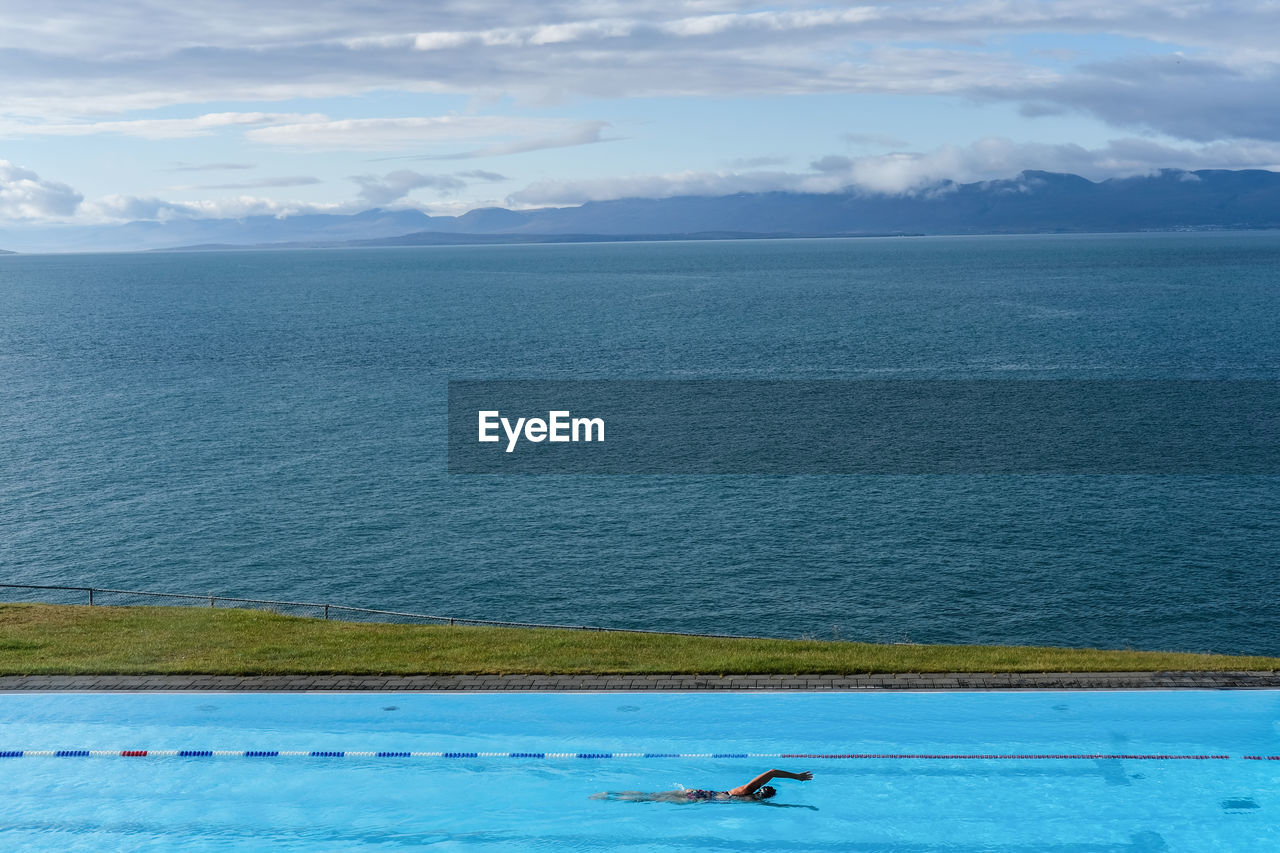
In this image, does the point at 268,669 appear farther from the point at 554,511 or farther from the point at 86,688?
the point at 554,511

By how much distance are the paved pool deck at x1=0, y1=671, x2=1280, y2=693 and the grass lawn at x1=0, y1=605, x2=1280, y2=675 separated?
0.30 m

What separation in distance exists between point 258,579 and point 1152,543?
4097 centimetres

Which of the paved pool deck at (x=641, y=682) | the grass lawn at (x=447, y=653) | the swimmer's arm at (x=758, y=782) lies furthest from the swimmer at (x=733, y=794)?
the grass lawn at (x=447, y=653)

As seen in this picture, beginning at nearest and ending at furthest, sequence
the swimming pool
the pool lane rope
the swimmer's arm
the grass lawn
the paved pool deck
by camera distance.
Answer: the swimming pool, the swimmer's arm, the pool lane rope, the paved pool deck, the grass lawn

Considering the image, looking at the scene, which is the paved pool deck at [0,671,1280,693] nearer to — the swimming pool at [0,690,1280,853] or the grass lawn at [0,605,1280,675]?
the grass lawn at [0,605,1280,675]

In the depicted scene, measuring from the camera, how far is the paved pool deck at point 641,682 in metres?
25.3

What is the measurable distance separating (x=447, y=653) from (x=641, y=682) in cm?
536

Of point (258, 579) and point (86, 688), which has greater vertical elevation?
point (86, 688)

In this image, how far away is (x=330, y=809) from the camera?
2127 cm

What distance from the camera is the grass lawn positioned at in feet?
87.2

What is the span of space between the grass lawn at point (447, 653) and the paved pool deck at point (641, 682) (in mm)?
302

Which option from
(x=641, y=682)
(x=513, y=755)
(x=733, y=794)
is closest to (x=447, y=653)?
(x=641, y=682)

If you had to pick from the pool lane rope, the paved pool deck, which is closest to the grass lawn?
the paved pool deck

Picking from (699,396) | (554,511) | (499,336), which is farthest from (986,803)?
(499,336)
